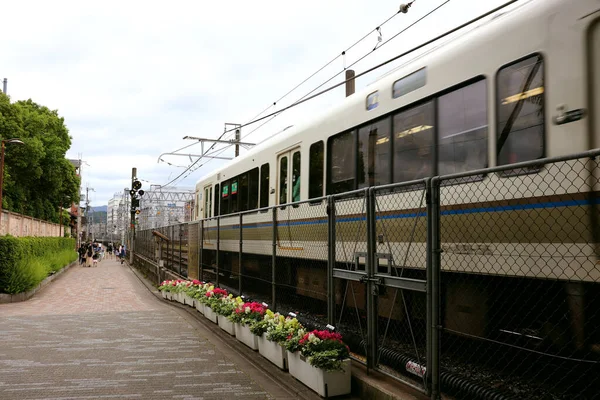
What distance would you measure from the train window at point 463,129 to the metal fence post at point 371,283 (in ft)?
4.01

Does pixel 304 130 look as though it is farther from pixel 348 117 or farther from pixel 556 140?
pixel 556 140

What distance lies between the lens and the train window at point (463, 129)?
5.30 m

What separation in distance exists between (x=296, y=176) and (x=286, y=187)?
1.73 feet

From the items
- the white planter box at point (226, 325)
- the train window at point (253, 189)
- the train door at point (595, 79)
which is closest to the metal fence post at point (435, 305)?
the train door at point (595, 79)

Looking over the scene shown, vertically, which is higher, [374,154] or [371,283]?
[374,154]

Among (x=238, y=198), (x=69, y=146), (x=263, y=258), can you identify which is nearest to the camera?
(x=263, y=258)

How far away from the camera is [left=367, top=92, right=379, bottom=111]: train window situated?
23.4ft

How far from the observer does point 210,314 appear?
32.1 ft

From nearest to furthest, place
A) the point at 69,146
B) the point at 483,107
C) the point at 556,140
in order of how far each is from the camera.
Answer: the point at 556,140, the point at 483,107, the point at 69,146

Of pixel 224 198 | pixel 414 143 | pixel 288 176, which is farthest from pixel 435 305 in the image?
pixel 224 198

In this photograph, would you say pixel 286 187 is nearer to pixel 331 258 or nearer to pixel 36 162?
pixel 331 258

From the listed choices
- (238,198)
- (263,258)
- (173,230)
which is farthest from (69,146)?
(263,258)

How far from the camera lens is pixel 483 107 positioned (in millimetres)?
5281

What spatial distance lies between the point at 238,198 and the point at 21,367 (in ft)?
24.9
